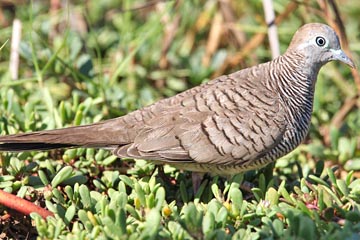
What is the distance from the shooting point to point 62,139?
353cm

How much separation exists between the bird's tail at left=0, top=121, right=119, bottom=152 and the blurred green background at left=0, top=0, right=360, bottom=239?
0.55 ft

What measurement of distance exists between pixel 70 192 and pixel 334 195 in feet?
4.08

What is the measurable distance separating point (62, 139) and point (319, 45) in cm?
147

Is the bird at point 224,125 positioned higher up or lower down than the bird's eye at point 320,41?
lower down

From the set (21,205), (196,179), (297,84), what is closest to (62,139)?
(21,205)

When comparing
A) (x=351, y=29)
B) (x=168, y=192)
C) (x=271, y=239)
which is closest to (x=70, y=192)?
(x=168, y=192)

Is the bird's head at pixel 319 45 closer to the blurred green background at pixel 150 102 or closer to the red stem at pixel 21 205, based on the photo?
the blurred green background at pixel 150 102

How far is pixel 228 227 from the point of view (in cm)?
311

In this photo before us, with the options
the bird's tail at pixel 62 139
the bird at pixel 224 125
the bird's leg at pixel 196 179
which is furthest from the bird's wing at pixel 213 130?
the bird's leg at pixel 196 179

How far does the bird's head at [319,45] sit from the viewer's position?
384 centimetres

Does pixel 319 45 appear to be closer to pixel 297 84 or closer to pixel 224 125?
pixel 297 84

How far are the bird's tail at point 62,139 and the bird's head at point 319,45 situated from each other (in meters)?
1.17

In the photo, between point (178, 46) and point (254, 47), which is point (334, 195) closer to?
point (254, 47)

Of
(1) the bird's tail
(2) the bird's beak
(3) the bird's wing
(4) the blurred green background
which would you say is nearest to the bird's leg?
(4) the blurred green background
